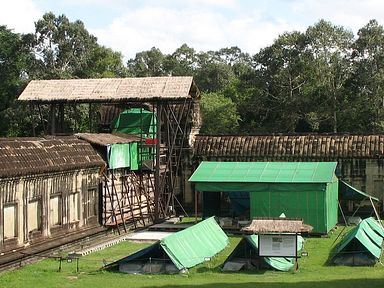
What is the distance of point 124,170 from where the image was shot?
34.5 meters

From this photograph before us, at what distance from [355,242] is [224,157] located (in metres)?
16.2

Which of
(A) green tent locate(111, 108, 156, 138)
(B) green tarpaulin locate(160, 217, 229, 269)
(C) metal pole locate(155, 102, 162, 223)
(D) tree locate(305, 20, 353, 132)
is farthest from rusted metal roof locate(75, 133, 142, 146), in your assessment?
(D) tree locate(305, 20, 353, 132)

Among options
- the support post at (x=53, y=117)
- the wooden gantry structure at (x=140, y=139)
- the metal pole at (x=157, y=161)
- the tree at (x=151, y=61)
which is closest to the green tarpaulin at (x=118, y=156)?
the wooden gantry structure at (x=140, y=139)

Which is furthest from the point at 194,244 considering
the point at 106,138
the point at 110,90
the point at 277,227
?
the point at 110,90

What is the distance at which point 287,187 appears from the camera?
31391mm

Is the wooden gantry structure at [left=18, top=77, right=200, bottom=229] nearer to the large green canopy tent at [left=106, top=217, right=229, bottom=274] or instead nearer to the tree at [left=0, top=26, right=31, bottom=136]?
the large green canopy tent at [left=106, top=217, right=229, bottom=274]

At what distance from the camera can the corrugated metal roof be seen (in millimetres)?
31644

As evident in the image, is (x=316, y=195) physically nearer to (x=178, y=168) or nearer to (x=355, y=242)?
(x=355, y=242)

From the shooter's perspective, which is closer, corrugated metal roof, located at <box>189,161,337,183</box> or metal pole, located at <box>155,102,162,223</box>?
corrugated metal roof, located at <box>189,161,337,183</box>

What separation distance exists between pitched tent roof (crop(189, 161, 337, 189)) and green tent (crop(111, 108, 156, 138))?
18.6 feet

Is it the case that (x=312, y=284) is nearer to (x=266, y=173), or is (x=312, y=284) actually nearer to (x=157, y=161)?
(x=266, y=173)

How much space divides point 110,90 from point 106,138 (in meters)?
3.28

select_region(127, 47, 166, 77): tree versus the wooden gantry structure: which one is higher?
select_region(127, 47, 166, 77): tree

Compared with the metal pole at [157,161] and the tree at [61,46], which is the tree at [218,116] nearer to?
the tree at [61,46]
